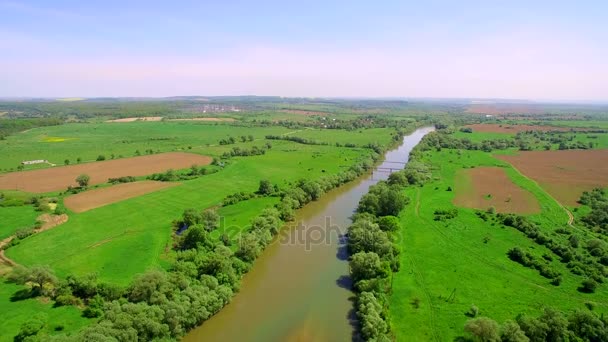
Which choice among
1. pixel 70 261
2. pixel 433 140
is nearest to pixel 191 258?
pixel 70 261

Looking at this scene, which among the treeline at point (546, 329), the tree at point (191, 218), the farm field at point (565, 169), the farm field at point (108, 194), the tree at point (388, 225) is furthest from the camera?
the farm field at point (565, 169)

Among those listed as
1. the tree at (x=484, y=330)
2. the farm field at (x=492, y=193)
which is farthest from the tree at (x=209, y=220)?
the farm field at (x=492, y=193)

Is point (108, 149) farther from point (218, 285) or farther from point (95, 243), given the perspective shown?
point (218, 285)

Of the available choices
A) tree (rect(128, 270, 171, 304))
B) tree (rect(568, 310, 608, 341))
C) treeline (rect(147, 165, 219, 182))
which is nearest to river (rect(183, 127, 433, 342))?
tree (rect(128, 270, 171, 304))

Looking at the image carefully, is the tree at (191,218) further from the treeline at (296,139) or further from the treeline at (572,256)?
the treeline at (296,139)

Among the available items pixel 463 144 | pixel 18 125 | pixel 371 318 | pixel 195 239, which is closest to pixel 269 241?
pixel 195 239

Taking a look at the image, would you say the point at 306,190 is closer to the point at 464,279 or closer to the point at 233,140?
the point at 464,279

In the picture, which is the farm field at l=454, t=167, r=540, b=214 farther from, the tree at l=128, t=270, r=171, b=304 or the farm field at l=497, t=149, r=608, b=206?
the tree at l=128, t=270, r=171, b=304
